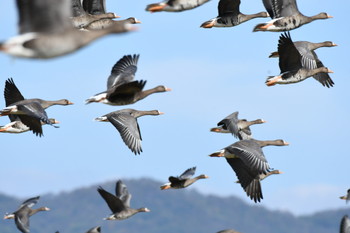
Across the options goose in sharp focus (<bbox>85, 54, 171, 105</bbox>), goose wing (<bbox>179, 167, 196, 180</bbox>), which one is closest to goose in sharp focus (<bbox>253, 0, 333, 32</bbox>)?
goose in sharp focus (<bbox>85, 54, 171, 105</bbox>)

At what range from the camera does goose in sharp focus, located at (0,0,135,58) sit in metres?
12.5

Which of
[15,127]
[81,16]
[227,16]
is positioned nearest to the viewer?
[15,127]

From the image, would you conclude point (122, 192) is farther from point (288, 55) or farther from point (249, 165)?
point (288, 55)

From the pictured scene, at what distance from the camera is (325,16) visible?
25.3 m

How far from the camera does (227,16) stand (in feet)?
80.6

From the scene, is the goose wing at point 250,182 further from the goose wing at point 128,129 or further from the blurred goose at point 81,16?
the blurred goose at point 81,16

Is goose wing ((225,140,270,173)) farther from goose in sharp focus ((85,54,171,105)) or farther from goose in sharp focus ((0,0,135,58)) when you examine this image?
goose in sharp focus ((0,0,135,58))

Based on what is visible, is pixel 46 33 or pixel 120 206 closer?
pixel 46 33

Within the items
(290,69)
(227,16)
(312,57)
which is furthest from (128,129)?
(312,57)

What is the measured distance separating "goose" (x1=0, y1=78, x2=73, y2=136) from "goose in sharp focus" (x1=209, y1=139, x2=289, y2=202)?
425 cm

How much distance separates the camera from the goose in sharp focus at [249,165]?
65.1ft

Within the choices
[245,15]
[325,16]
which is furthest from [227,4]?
[325,16]

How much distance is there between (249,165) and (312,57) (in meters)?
4.92

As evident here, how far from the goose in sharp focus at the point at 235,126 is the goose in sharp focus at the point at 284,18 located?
7.60 feet
